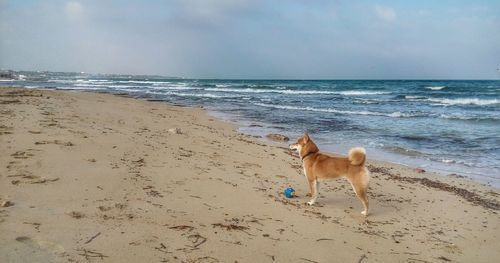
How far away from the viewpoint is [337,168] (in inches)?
209

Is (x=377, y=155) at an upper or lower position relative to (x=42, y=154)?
lower

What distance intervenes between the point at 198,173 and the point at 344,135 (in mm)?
7649

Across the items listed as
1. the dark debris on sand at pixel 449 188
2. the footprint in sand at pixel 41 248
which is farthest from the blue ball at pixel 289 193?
the footprint in sand at pixel 41 248

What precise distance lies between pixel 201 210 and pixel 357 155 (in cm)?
215

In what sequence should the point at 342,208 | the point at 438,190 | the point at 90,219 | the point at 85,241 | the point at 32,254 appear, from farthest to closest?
the point at 438,190 < the point at 342,208 < the point at 90,219 < the point at 85,241 < the point at 32,254

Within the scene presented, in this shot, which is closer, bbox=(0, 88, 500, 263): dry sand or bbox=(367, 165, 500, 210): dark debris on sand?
bbox=(0, 88, 500, 263): dry sand

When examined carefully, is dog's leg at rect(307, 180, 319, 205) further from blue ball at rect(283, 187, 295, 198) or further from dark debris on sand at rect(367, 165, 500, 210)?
dark debris on sand at rect(367, 165, 500, 210)

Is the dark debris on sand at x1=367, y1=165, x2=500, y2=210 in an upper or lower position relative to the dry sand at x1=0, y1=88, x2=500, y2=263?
lower

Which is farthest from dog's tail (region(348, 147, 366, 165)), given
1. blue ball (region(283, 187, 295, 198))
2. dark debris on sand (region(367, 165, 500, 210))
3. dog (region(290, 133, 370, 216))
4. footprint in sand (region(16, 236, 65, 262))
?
footprint in sand (region(16, 236, 65, 262))

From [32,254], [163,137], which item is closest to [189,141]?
[163,137]

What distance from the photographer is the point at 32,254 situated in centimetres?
296

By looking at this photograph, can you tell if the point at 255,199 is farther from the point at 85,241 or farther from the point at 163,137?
the point at 163,137

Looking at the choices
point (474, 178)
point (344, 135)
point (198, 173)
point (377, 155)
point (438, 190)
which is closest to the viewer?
point (198, 173)

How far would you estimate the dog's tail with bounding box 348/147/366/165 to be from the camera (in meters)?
5.04
